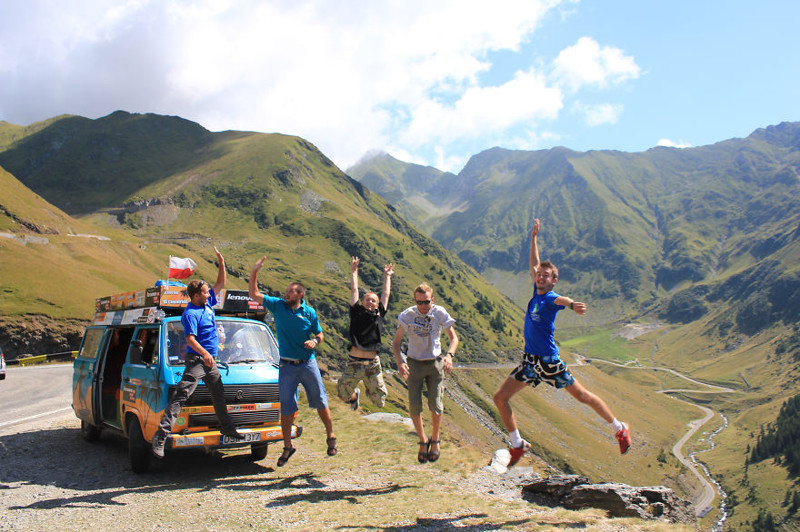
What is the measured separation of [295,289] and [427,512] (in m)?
4.59

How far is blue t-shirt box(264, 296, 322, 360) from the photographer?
9.84m

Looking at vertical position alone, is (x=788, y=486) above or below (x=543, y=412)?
below

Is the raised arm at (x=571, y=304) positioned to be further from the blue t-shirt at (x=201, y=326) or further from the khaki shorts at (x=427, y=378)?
the blue t-shirt at (x=201, y=326)

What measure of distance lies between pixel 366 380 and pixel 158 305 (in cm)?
470

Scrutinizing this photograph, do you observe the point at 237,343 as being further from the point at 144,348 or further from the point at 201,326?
the point at 144,348

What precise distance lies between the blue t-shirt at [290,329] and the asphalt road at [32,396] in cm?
1085

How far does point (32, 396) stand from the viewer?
23.9 metres

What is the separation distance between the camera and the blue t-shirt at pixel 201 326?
30.7ft

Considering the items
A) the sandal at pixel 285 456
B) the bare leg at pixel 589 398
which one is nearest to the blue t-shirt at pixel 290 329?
the sandal at pixel 285 456

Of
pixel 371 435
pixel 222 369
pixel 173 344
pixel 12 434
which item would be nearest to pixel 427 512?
pixel 222 369

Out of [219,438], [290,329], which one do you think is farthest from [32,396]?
[290,329]

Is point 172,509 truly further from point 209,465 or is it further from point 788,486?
point 788,486

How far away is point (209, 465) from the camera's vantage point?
1120 cm

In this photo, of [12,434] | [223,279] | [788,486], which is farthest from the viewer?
[788,486]
